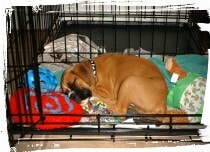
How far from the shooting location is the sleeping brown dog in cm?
258

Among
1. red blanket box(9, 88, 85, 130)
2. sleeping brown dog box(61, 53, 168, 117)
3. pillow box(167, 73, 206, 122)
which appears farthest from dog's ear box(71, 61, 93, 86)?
pillow box(167, 73, 206, 122)

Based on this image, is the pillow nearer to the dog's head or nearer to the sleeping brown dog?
the sleeping brown dog

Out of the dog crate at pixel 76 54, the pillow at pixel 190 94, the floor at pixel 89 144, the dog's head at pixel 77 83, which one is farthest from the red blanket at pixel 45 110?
the pillow at pixel 190 94

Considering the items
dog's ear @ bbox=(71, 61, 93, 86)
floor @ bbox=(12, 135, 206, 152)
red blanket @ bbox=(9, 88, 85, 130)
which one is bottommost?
floor @ bbox=(12, 135, 206, 152)

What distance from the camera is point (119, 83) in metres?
2.94

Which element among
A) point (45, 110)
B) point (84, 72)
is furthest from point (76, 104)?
point (84, 72)

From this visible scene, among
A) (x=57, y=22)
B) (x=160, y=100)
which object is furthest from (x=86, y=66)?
(x=57, y=22)

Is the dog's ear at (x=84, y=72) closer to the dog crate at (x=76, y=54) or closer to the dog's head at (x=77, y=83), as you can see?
the dog's head at (x=77, y=83)

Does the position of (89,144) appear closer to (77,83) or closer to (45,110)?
(45,110)

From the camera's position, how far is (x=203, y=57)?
3404mm

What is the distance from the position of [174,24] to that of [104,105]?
A: 2900 millimetres

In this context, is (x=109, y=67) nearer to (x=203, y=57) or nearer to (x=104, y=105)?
(x=104, y=105)

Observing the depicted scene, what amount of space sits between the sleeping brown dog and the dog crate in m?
0.16

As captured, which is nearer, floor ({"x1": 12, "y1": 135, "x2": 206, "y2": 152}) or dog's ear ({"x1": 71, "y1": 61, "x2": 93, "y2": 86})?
floor ({"x1": 12, "y1": 135, "x2": 206, "y2": 152})
